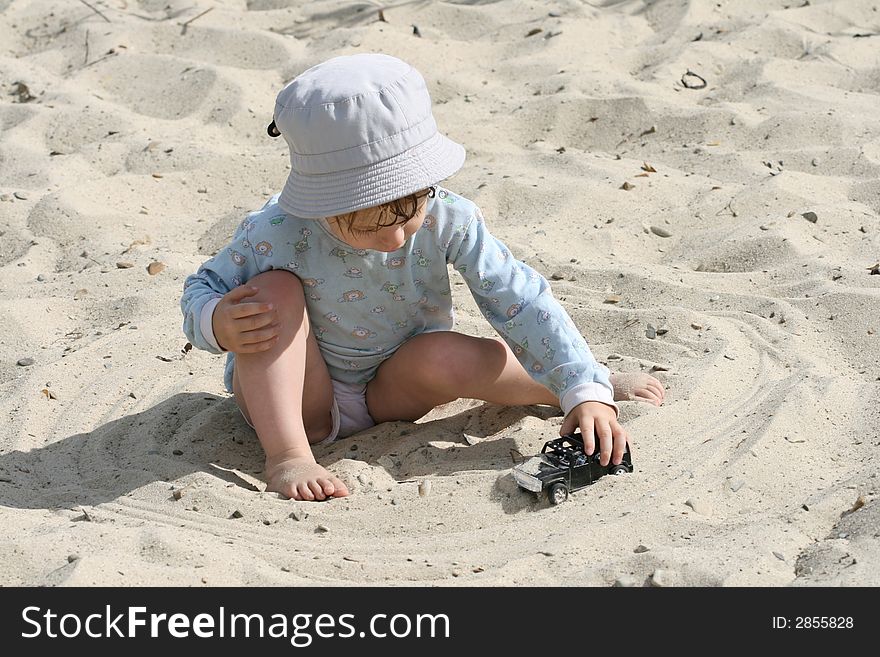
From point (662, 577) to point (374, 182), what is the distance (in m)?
0.93

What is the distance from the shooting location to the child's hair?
2.55 meters

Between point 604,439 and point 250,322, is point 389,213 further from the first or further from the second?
point 604,439

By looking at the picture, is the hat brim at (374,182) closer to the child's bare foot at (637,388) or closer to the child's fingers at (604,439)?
the child's fingers at (604,439)

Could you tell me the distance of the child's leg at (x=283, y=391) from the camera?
2721 mm

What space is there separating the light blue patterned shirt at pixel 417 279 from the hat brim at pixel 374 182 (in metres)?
0.26

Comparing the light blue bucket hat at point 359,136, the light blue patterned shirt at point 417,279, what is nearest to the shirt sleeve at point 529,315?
the light blue patterned shirt at point 417,279

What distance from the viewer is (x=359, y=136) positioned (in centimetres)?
243

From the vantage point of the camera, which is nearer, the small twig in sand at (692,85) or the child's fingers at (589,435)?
the child's fingers at (589,435)

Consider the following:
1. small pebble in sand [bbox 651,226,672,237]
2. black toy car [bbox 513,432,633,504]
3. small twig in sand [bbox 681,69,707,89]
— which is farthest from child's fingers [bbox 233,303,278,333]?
small twig in sand [bbox 681,69,707,89]

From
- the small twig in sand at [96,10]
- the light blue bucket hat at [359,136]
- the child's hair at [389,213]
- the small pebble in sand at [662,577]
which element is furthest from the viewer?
the small twig in sand at [96,10]

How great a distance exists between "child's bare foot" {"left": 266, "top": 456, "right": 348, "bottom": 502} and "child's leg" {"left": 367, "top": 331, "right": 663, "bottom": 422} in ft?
1.06

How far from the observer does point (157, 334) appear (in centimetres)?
353

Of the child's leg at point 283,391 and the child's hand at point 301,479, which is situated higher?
the child's leg at point 283,391
